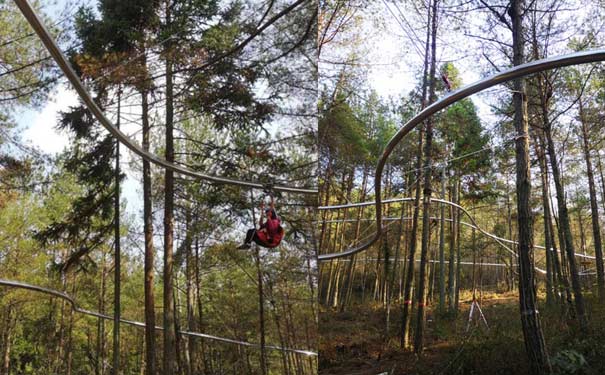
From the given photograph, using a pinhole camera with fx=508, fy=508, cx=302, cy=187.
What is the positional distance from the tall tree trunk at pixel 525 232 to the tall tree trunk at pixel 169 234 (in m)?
2.49

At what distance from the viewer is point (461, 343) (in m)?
2.19

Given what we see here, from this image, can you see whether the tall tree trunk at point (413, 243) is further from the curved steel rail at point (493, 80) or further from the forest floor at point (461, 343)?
the curved steel rail at point (493, 80)

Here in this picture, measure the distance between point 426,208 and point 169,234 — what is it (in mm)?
2110

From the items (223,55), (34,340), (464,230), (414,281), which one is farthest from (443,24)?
(34,340)

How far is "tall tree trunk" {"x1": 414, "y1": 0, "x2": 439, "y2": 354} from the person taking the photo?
230 centimetres

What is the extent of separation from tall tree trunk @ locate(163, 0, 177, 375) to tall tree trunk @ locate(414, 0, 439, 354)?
201 centimetres

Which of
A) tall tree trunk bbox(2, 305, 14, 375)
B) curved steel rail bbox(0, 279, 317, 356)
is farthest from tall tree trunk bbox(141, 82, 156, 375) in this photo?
tall tree trunk bbox(2, 305, 14, 375)

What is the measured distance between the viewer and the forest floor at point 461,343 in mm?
1893

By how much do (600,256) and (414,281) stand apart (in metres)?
0.76

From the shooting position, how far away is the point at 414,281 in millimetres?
2340

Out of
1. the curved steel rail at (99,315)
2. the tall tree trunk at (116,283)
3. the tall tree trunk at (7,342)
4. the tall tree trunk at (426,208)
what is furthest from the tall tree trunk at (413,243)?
the tall tree trunk at (7,342)

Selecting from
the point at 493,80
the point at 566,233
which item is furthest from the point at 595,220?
the point at 493,80

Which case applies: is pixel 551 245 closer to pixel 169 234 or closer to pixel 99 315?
pixel 99 315

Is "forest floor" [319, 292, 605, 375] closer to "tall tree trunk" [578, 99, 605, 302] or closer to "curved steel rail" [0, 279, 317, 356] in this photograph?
"tall tree trunk" [578, 99, 605, 302]
